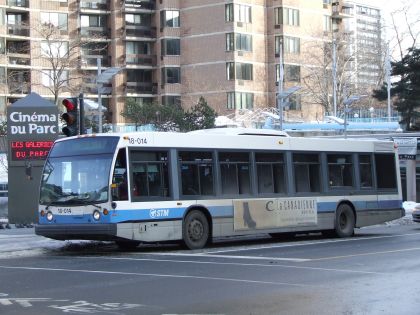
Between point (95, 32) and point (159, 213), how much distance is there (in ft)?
208

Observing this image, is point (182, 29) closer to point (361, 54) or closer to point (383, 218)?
point (361, 54)

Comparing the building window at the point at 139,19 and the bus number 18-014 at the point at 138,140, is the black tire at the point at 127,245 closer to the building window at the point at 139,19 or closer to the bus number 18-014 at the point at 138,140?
the bus number 18-014 at the point at 138,140

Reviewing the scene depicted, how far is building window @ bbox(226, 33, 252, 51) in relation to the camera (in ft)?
241

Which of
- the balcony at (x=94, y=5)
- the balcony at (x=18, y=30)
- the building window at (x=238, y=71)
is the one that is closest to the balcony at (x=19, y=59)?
the balcony at (x=18, y=30)

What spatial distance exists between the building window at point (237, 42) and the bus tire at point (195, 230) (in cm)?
5737

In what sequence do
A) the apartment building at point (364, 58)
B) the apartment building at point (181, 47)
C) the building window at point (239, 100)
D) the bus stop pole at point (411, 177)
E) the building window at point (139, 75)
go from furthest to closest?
1. the apartment building at point (364, 58)
2. the building window at point (139, 75)
3. the building window at point (239, 100)
4. the apartment building at point (181, 47)
5. the bus stop pole at point (411, 177)

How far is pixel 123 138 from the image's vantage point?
16344 millimetres

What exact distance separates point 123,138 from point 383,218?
1016 centimetres

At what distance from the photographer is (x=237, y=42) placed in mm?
73562

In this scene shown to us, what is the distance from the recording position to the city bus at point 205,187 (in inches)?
637

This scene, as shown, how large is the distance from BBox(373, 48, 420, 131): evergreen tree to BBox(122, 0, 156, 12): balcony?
39.5m

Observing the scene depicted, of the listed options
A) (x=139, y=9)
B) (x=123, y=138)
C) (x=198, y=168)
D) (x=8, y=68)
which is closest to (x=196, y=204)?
(x=198, y=168)

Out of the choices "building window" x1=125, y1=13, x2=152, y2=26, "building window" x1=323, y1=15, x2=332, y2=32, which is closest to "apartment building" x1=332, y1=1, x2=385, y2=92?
"building window" x1=323, y1=15, x2=332, y2=32

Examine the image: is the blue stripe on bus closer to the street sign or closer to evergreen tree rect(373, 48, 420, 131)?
the street sign
